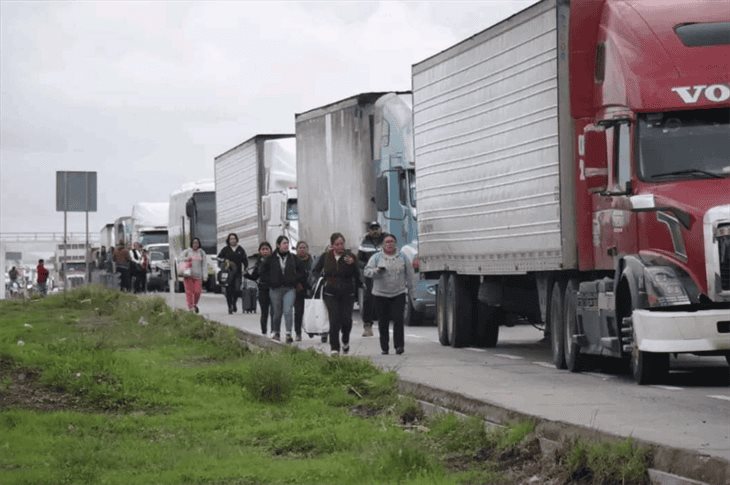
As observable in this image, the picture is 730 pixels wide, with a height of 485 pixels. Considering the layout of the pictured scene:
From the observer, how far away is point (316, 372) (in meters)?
20.4

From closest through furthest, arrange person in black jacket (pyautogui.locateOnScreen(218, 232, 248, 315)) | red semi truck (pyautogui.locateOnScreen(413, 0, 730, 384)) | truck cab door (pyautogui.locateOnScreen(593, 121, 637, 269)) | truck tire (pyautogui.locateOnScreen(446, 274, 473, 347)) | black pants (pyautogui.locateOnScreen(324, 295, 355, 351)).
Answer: red semi truck (pyautogui.locateOnScreen(413, 0, 730, 384)) < truck cab door (pyautogui.locateOnScreen(593, 121, 637, 269)) < black pants (pyautogui.locateOnScreen(324, 295, 355, 351)) < truck tire (pyautogui.locateOnScreen(446, 274, 473, 347)) < person in black jacket (pyautogui.locateOnScreen(218, 232, 248, 315))

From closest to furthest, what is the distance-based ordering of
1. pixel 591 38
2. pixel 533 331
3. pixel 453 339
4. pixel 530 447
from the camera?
pixel 530 447
pixel 591 38
pixel 453 339
pixel 533 331

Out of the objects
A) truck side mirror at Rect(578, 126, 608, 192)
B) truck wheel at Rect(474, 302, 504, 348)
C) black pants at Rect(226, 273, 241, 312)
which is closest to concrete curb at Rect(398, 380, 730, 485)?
truck side mirror at Rect(578, 126, 608, 192)

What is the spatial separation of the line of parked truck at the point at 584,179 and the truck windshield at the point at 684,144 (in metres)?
0.01

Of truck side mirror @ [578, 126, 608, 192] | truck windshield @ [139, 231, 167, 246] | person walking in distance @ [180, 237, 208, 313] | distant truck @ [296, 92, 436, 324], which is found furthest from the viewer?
truck windshield @ [139, 231, 167, 246]

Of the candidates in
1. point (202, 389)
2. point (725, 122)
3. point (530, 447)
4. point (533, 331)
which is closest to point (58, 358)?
point (202, 389)

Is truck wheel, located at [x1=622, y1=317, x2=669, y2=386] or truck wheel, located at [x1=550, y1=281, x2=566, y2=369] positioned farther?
truck wheel, located at [x1=550, y1=281, x2=566, y2=369]

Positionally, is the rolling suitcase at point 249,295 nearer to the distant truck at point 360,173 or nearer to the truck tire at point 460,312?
the distant truck at point 360,173

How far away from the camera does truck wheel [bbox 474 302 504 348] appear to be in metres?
28.6

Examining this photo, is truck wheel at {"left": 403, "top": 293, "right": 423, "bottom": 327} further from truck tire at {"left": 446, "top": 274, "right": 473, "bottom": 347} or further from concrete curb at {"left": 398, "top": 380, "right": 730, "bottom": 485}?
Answer: concrete curb at {"left": 398, "top": 380, "right": 730, "bottom": 485}

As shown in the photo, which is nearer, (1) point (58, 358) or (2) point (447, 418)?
(2) point (447, 418)

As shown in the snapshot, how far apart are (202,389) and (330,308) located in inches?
284

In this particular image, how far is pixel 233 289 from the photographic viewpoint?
143 ft

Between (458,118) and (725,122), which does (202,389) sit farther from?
(458,118)
